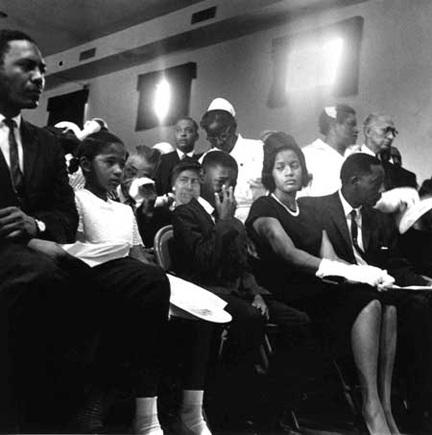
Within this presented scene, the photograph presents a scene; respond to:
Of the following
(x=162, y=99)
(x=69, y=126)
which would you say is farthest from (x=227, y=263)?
(x=69, y=126)

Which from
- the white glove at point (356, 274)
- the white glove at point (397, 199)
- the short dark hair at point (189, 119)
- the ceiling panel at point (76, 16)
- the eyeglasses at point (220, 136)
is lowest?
the white glove at point (356, 274)

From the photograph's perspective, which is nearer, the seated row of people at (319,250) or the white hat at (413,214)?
the seated row of people at (319,250)

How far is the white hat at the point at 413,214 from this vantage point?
10.5 ft

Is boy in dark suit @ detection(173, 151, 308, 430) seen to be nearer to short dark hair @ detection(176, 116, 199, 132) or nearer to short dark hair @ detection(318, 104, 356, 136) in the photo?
short dark hair @ detection(176, 116, 199, 132)

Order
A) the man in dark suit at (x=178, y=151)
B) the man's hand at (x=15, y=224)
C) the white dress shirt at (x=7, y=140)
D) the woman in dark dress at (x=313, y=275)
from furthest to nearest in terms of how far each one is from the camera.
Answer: the man in dark suit at (x=178, y=151)
the woman in dark dress at (x=313, y=275)
the white dress shirt at (x=7, y=140)
the man's hand at (x=15, y=224)

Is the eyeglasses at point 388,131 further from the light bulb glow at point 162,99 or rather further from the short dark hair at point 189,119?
the light bulb glow at point 162,99

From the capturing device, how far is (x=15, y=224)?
2.24 meters

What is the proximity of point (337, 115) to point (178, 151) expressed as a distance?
77cm

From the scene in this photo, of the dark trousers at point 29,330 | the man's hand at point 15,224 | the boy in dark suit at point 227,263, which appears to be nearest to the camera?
the dark trousers at point 29,330

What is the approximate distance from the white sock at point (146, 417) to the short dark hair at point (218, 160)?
1127mm

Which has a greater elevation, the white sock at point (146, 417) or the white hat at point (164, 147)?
the white hat at point (164, 147)

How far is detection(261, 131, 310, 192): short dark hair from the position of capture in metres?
3.06

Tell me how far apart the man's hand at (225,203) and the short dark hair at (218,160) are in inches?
4.4

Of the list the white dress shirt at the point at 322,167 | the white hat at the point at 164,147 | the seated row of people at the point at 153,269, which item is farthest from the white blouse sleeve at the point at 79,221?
the white dress shirt at the point at 322,167
